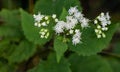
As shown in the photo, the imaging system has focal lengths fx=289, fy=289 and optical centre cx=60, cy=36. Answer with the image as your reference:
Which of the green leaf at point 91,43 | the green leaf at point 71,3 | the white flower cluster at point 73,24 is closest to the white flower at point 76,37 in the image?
the white flower cluster at point 73,24

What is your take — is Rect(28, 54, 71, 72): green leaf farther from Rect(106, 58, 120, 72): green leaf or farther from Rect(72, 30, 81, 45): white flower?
Rect(106, 58, 120, 72): green leaf

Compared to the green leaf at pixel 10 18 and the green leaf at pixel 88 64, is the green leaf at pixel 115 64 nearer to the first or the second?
the green leaf at pixel 88 64

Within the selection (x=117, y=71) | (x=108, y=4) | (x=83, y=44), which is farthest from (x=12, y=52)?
(x=108, y=4)

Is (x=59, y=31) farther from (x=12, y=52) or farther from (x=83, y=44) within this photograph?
(x=12, y=52)

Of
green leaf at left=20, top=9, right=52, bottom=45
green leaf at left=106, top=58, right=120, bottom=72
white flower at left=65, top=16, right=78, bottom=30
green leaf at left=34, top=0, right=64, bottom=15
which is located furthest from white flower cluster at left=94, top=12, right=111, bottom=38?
green leaf at left=106, top=58, right=120, bottom=72

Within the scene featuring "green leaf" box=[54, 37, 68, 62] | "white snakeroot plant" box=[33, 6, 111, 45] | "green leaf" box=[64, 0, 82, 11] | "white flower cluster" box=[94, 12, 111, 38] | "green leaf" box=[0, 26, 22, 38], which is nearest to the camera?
"green leaf" box=[54, 37, 68, 62]

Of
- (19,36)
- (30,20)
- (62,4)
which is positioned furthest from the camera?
(19,36)
